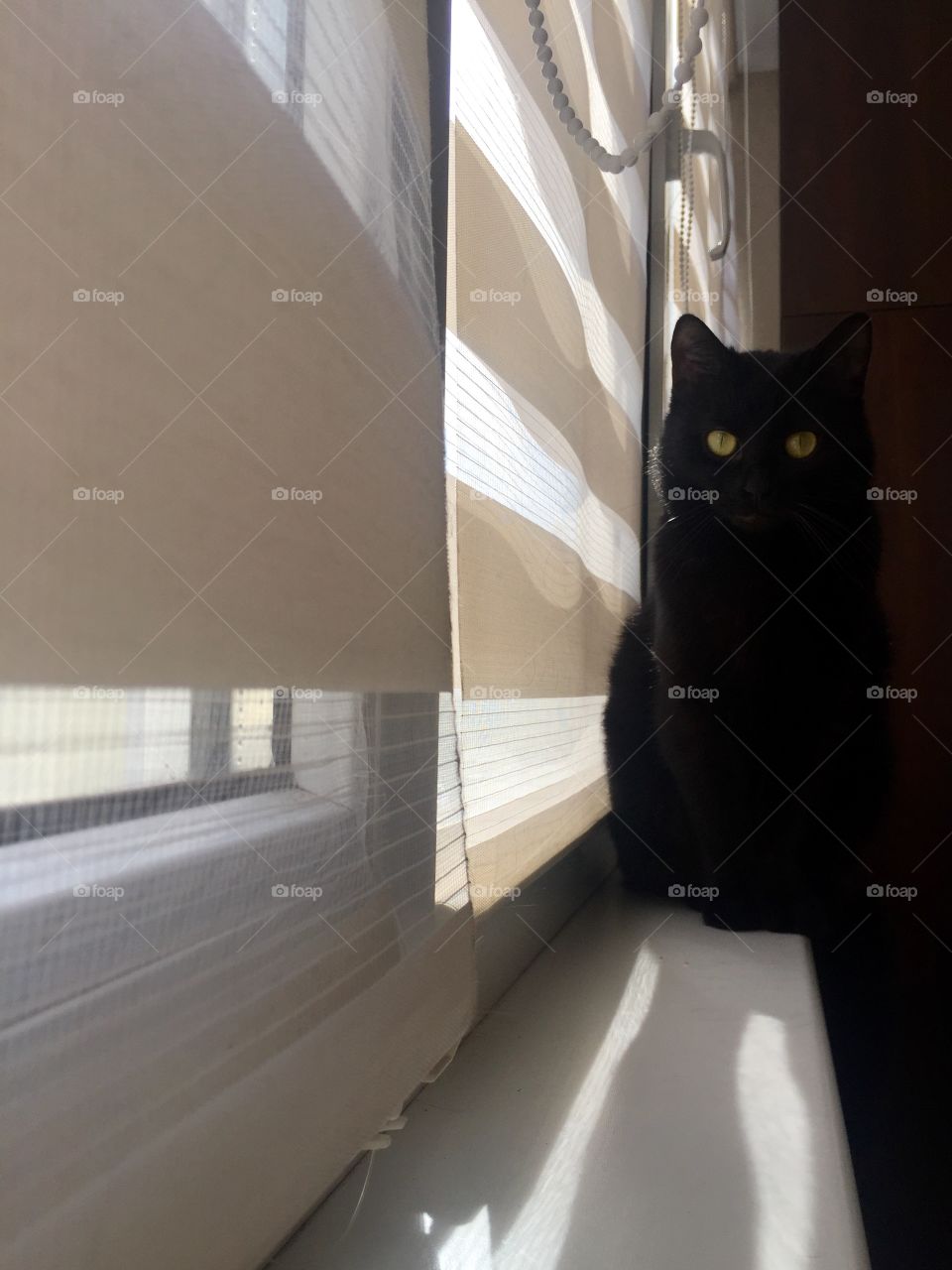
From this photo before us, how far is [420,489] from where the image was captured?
0.51 m

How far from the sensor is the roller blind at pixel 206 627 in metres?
0.24

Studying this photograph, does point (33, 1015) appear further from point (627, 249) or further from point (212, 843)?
point (627, 249)

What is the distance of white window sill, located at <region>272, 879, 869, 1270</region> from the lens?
42 cm

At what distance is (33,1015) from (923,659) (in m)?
1.24

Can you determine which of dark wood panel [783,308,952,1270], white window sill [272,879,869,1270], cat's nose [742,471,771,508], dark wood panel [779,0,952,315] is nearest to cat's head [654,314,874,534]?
cat's nose [742,471,771,508]

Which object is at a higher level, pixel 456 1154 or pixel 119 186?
pixel 119 186

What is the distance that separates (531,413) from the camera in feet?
2.11

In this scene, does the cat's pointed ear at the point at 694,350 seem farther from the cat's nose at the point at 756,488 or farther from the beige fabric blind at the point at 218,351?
the beige fabric blind at the point at 218,351

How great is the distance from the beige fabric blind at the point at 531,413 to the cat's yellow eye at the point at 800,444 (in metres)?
0.19

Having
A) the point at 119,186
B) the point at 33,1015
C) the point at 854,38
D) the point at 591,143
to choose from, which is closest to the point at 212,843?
the point at 33,1015

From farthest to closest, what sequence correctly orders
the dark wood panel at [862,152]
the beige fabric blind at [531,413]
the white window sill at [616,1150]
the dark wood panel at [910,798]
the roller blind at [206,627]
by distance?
the dark wood panel at [862,152] → the dark wood panel at [910,798] → the beige fabric blind at [531,413] → the white window sill at [616,1150] → the roller blind at [206,627]

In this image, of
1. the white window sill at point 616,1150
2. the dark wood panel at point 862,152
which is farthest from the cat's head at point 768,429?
the white window sill at point 616,1150

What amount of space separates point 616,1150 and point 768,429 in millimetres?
783

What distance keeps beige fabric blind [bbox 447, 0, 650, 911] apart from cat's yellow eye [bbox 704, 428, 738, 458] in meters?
0.10
